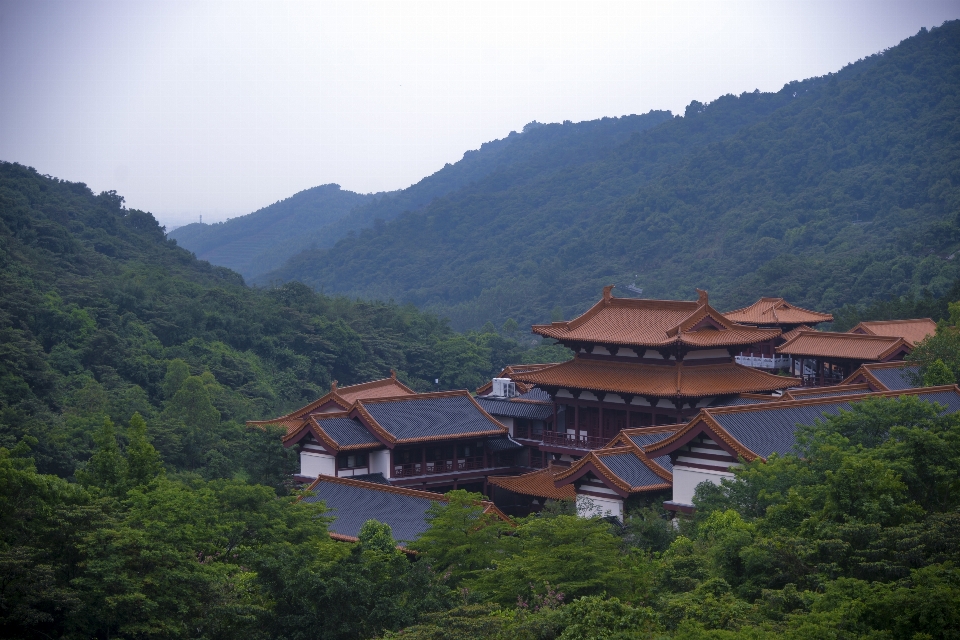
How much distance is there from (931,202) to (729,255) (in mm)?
19943

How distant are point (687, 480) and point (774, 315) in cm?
3263

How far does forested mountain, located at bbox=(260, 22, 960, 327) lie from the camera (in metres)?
96.9

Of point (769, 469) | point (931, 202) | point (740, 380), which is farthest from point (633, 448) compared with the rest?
point (931, 202)

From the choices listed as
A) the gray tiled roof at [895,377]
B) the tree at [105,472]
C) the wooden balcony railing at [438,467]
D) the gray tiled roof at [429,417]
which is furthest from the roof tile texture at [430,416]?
the gray tiled roof at [895,377]

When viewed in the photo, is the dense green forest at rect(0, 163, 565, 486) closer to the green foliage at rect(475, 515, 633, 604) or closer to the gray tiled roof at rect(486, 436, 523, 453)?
the gray tiled roof at rect(486, 436, 523, 453)

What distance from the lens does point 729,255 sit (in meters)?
117

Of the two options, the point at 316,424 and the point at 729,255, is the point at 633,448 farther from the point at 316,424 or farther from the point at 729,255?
the point at 729,255

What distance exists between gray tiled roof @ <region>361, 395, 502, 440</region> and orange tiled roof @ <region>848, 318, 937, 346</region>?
19697mm

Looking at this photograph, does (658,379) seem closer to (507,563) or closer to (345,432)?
(345,432)

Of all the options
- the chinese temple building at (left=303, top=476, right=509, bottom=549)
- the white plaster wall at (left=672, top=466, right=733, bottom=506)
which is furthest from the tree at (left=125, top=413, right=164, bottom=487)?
the white plaster wall at (left=672, top=466, right=733, bottom=506)

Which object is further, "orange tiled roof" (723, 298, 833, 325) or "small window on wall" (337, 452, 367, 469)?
"orange tiled roof" (723, 298, 833, 325)

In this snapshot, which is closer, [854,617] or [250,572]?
[854,617]

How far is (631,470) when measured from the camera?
2742cm

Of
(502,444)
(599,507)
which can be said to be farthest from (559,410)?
(599,507)
